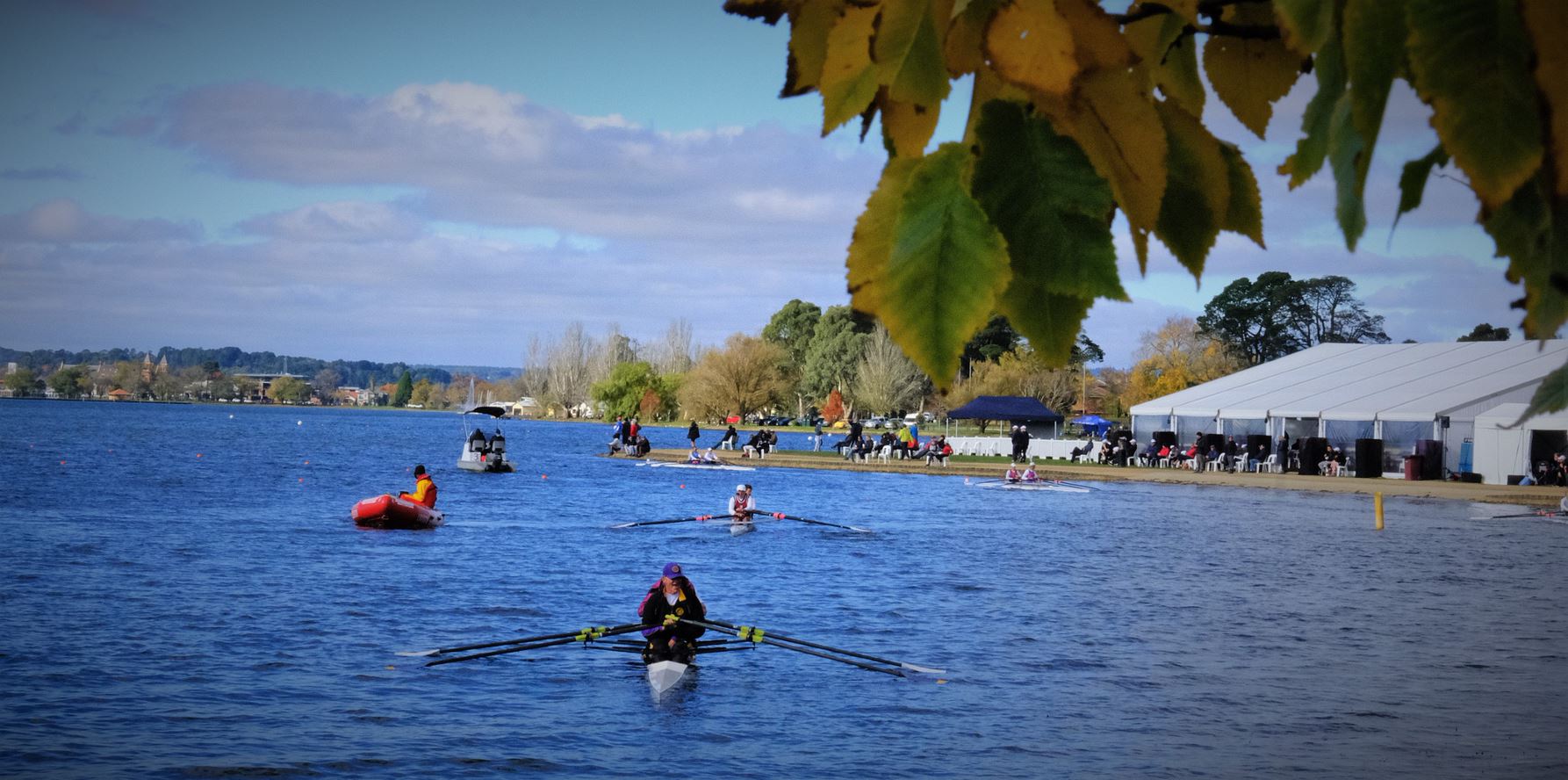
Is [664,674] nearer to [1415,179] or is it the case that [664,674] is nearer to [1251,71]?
[1251,71]

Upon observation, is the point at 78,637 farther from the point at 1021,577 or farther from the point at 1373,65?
the point at 1373,65

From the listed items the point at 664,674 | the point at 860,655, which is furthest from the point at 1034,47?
the point at 860,655

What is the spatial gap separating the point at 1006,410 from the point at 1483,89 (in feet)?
248

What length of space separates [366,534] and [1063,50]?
42280 millimetres

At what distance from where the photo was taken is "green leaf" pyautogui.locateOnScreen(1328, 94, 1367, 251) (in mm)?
892

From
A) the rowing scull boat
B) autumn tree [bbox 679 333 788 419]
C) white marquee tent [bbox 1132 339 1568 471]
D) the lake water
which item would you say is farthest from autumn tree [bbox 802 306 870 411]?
the lake water

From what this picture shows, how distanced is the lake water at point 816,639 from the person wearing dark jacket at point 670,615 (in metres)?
0.66

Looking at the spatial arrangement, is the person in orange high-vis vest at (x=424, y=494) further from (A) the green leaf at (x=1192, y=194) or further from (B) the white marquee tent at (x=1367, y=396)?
(A) the green leaf at (x=1192, y=194)

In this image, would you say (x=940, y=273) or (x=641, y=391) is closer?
(x=940, y=273)

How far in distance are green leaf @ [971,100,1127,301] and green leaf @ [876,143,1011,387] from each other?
0.03 m

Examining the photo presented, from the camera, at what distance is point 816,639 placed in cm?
2431

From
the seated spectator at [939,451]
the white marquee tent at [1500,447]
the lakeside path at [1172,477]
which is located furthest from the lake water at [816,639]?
the seated spectator at [939,451]


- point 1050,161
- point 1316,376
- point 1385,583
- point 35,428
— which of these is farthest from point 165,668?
point 35,428

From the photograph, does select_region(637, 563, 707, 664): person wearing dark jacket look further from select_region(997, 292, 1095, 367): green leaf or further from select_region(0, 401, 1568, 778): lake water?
select_region(997, 292, 1095, 367): green leaf
